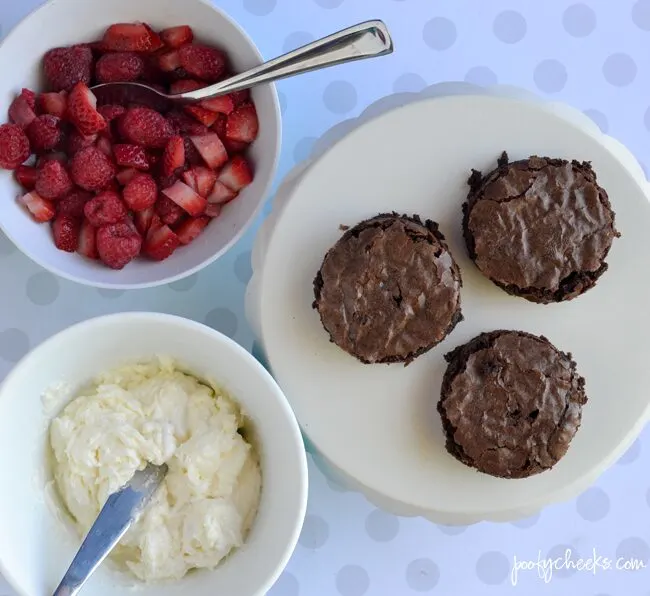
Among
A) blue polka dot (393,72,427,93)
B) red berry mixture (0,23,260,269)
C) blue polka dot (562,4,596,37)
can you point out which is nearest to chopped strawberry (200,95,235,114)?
red berry mixture (0,23,260,269)

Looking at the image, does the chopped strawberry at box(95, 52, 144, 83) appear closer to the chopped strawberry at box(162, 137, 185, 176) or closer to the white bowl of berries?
the white bowl of berries

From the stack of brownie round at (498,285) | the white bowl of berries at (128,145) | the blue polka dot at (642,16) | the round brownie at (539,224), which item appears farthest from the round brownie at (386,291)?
the blue polka dot at (642,16)

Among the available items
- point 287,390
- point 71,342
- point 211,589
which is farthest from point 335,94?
point 211,589

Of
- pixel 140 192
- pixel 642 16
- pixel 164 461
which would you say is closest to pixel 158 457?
pixel 164 461

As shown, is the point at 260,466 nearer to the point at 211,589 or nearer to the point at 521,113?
the point at 211,589

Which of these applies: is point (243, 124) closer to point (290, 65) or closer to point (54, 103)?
point (290, 65)

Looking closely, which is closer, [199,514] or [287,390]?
[199,514]

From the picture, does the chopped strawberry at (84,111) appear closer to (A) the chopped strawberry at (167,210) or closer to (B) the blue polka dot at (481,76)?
(A) the chopped strawberry at (167,210)
